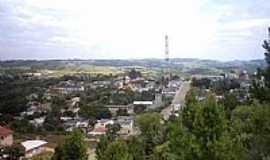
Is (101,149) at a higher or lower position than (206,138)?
lower

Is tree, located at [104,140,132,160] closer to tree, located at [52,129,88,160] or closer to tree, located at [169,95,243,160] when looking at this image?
tree, located at [169,95,243,160]

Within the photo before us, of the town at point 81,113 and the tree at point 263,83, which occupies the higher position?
the tree at point 263,83

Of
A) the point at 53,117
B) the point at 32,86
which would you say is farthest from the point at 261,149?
the point at 32,86

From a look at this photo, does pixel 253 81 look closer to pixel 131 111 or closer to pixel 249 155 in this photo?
pixel 249 155

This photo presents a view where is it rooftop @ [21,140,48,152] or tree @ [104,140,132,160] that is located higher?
tree @ [104,140,132,160]

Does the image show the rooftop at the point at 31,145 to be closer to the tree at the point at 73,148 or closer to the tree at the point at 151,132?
the tree at the point at 151,132

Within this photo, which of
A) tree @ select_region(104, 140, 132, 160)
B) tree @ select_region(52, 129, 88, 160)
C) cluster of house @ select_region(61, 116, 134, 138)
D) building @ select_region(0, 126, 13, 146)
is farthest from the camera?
cluster of house @ select_region(61, 116, 134, 138)

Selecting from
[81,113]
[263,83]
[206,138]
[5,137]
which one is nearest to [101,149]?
[263,83]

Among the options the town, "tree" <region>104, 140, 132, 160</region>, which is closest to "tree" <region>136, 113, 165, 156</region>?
the town

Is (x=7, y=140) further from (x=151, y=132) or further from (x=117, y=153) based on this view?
(x=117, y=153)

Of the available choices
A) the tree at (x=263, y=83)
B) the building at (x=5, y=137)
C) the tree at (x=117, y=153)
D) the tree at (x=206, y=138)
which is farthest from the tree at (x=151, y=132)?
the tree at (x=206, y=138)

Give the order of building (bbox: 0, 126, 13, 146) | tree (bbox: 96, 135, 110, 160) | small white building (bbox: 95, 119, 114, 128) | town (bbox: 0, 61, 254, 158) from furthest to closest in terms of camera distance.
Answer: small white building (bbox: 95, 119, 114, 128) < town (bbox: 0, 61, 254, 158) < building (bbox: 0, 126, 13, 146) < tree (bbox: 96, 135, 110, 160)

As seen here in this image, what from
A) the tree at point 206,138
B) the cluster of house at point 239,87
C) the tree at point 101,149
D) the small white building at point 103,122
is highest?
the tree at point 206,138
